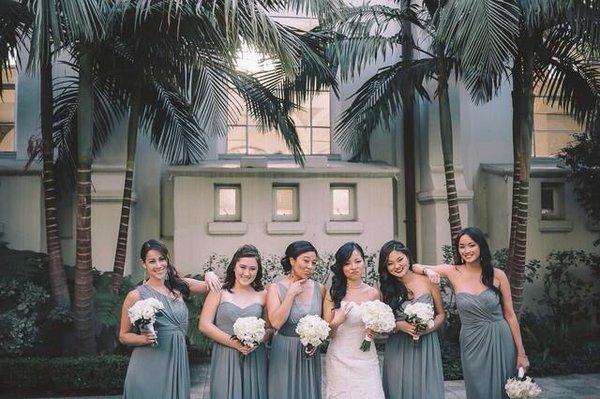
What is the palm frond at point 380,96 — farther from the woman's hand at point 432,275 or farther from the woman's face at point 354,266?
the woman's face at point 354,266

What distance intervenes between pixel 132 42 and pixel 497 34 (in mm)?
4647

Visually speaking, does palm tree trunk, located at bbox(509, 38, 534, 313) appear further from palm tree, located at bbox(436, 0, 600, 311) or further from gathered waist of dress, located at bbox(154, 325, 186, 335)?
gathered waist of dress, located at bbox(154, 325, 186, 335)

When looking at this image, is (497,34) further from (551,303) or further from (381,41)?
(551,303)

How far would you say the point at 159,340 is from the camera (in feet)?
15.4

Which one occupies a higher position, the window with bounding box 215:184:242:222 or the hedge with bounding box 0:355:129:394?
the window with bounding box 215:184:242:222

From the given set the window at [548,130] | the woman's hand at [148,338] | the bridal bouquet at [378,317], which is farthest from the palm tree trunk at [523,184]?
the woman's hand at [148,338]

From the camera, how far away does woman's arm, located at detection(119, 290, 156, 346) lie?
4518 mm

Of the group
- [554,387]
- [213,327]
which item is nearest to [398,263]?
[213,327]

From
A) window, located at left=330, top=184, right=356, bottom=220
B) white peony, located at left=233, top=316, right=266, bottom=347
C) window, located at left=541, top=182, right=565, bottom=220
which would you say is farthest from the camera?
window, located at left=541, top=182, right=565, bottom=220

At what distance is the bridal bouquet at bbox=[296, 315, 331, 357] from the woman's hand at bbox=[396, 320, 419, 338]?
65cm

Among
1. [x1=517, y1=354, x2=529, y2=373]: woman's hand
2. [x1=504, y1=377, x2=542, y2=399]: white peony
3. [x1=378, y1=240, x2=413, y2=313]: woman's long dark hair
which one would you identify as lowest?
[x1=504, y1=377, x2=542, y2=399]: white peony

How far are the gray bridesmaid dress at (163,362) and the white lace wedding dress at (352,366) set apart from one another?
124 cm

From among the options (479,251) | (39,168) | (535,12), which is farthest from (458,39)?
(39,168)

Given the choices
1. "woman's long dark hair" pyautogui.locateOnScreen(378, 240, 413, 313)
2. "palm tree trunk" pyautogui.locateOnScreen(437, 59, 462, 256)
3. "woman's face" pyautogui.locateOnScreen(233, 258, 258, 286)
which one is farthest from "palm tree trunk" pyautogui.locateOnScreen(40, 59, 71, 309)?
"palm tree trunk" pyautogui.locateOnScreen(437, 59, 462, 256)
